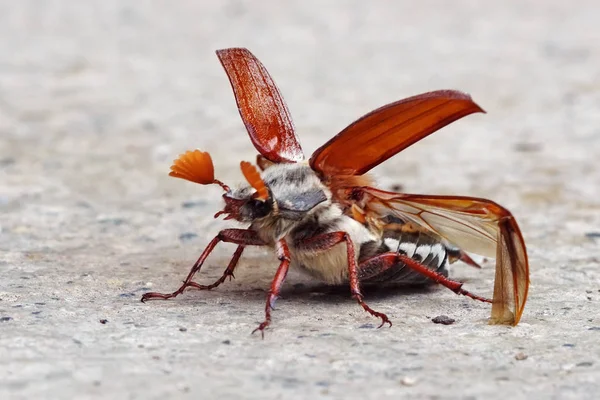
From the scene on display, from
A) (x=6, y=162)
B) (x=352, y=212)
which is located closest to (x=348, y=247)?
(x=352, y=212)

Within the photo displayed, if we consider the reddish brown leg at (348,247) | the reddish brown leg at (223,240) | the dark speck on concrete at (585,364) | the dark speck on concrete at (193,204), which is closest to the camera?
the dark speck on concrete at (585,364)

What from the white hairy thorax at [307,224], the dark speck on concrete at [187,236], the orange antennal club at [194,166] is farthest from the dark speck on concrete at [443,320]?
the dark speck on concrete at [187,236]

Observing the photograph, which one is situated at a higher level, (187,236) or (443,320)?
(187,236)

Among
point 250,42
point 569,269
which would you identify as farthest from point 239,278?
point 250,42

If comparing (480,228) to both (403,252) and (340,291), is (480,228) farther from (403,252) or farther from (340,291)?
(340,291)

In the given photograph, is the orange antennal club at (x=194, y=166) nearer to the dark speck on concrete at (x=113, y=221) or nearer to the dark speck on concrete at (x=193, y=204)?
the dark speck on concrete at (x=113, y=221)

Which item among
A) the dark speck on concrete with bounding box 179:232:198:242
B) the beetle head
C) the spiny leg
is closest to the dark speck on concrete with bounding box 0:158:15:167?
the dark speck on concrete with bounding box 179:232:198:242

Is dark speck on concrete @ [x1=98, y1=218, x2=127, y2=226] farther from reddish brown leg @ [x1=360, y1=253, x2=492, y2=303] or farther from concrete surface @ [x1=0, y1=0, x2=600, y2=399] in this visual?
reddish brown leg @ [x1=360, y1=253, x2=492, y2=303]
